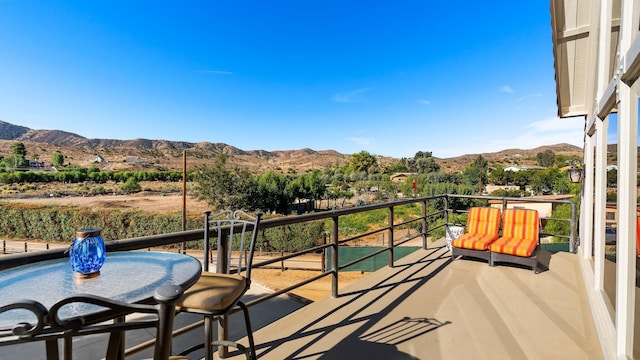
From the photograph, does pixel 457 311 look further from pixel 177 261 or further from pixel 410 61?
pixel 410 61

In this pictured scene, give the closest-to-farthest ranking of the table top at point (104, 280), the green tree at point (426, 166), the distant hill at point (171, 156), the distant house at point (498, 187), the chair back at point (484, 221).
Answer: the table top at point (104, 280) < the chair back at point (484, 221) < the distant house at point (498, 187) < the green tree at point (426, 166) < the distant hill at point (171, 156)

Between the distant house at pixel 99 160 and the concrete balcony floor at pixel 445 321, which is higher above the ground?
the distant house at pixel 99 160

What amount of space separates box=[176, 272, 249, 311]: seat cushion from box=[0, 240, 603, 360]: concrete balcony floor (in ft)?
2.56

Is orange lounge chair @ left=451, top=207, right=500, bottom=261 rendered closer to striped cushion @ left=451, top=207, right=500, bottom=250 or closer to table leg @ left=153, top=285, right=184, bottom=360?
striped cushion @ left=451, top=207, right=500, bottom=250

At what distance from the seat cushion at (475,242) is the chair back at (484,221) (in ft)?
0.49

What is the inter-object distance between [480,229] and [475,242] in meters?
0.63

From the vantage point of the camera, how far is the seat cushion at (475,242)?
13.9 ft

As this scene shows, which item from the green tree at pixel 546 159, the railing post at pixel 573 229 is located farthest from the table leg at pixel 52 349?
the green tree at pixel 546 159

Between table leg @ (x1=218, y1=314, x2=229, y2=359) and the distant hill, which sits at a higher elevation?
the distant hill

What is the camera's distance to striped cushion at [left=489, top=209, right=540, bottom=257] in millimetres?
4008

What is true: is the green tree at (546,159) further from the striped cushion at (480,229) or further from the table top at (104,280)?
the table top at (104,280)

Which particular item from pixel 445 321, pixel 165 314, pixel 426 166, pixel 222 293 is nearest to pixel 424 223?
pixel 445 321

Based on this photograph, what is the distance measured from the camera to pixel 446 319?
2.66 m

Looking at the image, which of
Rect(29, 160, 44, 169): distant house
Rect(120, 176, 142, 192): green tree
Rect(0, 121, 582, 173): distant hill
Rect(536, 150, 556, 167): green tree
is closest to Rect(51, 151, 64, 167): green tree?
Rect(29, 160, 44, 169): distant house
